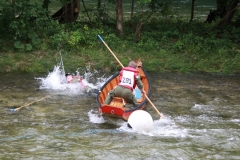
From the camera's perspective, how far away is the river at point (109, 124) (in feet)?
26.3

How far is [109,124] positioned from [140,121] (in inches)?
51.9

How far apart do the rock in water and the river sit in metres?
0.21

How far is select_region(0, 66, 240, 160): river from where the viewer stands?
8.02 metres

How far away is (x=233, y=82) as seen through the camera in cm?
1381

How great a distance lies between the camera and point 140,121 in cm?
854

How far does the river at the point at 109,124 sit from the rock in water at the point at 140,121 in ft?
0.68

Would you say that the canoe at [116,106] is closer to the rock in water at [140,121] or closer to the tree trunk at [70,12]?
the rock in water at [140,121]

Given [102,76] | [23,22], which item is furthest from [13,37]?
[102,76]

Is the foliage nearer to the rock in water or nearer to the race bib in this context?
the race bib

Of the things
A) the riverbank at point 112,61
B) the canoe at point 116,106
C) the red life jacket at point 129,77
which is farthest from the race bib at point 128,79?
the riverbank at point 112,61

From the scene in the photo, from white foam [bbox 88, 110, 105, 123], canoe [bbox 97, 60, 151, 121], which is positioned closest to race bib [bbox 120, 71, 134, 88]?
canoe [bbox 97, 60, 151, 121]

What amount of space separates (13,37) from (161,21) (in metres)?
7.47

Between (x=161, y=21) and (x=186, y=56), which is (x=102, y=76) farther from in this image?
(x=161, y=21)

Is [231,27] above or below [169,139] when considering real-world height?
above
